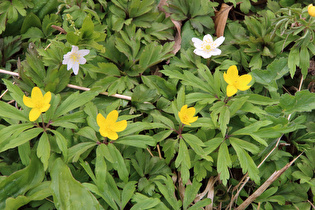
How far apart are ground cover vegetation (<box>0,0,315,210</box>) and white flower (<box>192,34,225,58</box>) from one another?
0.04ft

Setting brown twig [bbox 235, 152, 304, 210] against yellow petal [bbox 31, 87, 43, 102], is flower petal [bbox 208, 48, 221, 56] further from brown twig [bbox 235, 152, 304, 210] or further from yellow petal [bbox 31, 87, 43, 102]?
yellow petal [bbox 31, 87, 43, 102]

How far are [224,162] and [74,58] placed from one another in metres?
1.39

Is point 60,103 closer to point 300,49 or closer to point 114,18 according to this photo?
point 114,18

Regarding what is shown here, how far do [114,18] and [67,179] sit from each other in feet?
5.12

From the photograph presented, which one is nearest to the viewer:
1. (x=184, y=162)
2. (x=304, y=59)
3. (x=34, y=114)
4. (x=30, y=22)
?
(x=34, y=114)

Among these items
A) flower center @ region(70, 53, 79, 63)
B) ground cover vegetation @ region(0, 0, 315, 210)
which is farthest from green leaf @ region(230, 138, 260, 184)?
flower center @ region(70, 53, 79, 63)

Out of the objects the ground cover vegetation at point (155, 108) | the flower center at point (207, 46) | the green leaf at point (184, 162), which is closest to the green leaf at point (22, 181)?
the ground cover vegetation at point (155, 108)

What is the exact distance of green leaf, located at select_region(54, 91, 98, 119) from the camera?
6.83 feet

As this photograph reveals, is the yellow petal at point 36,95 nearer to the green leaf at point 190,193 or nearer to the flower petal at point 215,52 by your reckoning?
the green leaf at point 190,193

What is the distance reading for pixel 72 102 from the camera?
6.97ft

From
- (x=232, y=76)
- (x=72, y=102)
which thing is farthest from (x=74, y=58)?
(x=232, y=76)

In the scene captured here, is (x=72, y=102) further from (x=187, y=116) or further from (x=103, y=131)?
(x=187, y=116)

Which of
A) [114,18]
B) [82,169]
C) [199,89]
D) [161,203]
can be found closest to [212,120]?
[199,89]

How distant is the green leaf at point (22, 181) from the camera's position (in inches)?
75.4
